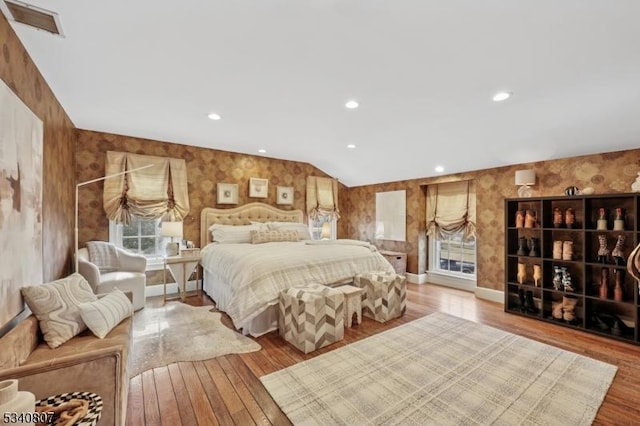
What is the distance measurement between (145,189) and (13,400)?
3.70 metres

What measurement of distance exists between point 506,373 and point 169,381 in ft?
8.81

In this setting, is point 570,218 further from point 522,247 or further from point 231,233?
point 231,233

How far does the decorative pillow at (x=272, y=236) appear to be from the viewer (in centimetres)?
446

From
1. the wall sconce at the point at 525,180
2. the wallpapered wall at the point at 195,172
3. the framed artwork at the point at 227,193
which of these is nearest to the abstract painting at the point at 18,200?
the wallpapered wall at the point at 195,172

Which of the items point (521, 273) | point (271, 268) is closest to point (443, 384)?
point (271, 268)

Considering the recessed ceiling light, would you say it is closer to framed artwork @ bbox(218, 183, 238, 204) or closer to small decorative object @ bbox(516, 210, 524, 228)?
small decorative object @ bbox(516, 210, 524, 228)

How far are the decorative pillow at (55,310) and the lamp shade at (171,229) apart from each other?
2069 mm

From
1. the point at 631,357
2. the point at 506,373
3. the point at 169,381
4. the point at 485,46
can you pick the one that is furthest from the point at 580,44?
the point at 169,381

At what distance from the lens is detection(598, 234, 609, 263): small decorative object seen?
10.2 ft

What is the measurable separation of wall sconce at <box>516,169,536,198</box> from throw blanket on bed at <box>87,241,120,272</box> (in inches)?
219

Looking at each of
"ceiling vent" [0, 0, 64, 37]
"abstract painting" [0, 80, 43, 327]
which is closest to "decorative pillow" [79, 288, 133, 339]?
"abstract painting" [0, 80, 43, 327]

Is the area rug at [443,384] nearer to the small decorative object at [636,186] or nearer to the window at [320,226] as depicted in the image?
the small decorative object at [636,186]

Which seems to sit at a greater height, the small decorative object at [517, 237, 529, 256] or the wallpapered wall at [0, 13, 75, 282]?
the wallpapered wall at [0, 13, 75, 282]

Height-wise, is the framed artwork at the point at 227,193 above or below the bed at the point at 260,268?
above
